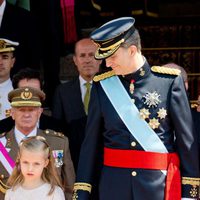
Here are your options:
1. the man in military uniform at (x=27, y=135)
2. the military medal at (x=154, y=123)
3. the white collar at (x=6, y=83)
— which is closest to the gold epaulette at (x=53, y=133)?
the man in military uniform at (x=27, y=135)

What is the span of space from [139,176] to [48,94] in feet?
7.89

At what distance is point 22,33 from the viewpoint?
220 inches

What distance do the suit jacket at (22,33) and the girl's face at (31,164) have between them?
1456mm

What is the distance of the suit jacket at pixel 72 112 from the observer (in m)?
4.88

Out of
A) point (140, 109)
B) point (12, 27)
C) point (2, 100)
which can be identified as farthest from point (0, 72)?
point (140, 109)

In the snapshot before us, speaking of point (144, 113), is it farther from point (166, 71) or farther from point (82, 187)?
point (82, 187)

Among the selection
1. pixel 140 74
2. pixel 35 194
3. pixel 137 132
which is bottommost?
pixel 35 194

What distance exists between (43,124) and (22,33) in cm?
104

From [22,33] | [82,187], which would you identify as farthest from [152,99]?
[22,33]

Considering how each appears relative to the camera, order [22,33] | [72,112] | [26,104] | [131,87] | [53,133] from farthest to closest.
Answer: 1. [22,33]
2. [72,112]
3. [53,133]
4. [26,104]
5. [131,87]

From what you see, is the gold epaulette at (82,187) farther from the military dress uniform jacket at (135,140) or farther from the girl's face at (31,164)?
the girl's face at (31,164)

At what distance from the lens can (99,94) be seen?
13.4ft

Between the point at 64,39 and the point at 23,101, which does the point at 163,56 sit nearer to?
the point at 64,39

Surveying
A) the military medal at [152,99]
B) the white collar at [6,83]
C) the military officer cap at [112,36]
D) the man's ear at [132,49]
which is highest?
the military officer cap at [112,36]
